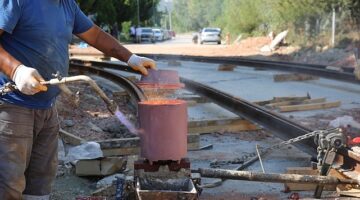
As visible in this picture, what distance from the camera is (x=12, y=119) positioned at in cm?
329

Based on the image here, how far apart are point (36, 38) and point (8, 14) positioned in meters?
0.23

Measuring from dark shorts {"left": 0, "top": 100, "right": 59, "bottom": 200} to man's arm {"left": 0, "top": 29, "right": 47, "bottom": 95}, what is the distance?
0.98ft

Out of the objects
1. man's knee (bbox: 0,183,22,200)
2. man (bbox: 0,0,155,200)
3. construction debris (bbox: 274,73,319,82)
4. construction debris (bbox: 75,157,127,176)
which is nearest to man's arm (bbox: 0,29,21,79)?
man (bbox: 0,0,155,200)

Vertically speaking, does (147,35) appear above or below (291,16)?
below

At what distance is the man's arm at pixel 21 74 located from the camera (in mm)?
2963

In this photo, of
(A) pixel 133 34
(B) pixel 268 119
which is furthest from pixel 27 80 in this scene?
(A) pixel 133 34

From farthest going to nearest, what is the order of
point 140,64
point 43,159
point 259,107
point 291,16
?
point 291,16, point 259,107, point 140,64, point 43,159

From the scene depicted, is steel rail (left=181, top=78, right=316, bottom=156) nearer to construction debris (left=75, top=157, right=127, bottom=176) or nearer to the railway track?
the railway track

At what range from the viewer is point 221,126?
8070mm

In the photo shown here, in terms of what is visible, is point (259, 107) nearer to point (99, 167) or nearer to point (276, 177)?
point (99, 167)

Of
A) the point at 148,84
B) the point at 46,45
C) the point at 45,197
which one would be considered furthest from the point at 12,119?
the point at 148,84

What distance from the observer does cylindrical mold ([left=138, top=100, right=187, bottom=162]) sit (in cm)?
365

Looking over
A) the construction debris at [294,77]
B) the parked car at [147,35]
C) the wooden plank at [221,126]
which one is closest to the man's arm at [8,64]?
the wooden plank at [221,126]

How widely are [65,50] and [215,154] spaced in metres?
3.46
